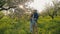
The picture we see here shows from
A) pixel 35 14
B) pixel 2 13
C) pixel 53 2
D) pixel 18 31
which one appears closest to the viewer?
pixel 35 14

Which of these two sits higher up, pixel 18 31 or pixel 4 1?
pixel 4 1

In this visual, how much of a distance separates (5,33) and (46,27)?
311 cm

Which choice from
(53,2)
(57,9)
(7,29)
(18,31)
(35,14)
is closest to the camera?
(35,14)

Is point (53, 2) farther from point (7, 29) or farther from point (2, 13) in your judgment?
point (7, 29)

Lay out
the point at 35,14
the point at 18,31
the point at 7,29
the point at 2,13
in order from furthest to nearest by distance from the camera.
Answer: the point at 2,13 → the point at 7,29 → the point at 18,31 → the point at 35,14

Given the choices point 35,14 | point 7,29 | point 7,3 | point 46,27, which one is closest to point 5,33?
point 7,29

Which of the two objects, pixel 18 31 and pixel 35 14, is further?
pixel 18 31

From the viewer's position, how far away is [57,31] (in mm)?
14664

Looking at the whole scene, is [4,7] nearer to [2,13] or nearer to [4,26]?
[2,13]

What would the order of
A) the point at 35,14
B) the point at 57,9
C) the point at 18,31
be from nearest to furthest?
the point at 35,14 → the point at 18,31 → the point at 57,9

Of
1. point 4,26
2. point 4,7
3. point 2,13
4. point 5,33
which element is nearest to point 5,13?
point 2,13

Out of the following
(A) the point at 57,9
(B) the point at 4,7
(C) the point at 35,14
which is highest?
(C) the point at 35,14

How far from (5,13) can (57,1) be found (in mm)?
18840

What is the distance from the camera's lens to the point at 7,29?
14812 millimetres
